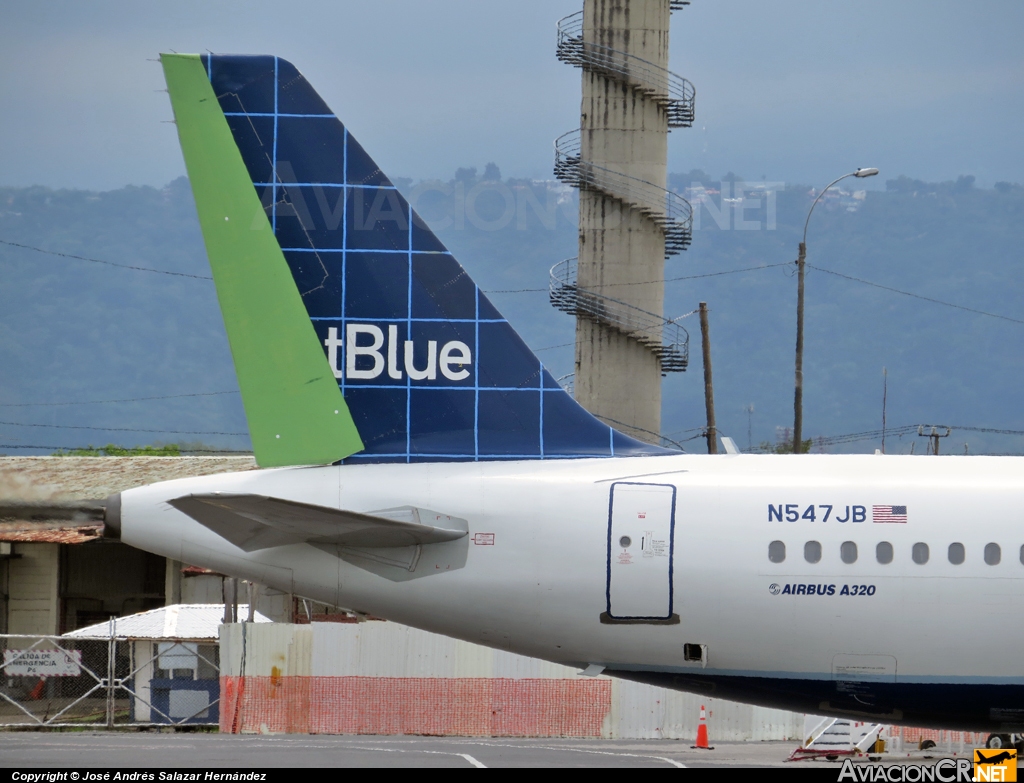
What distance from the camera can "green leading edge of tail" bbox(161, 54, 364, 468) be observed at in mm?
16062

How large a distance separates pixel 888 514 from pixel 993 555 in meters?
1.27

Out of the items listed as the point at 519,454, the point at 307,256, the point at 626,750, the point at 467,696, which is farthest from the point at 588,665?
the point at 467,696

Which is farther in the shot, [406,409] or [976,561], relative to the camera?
→ [406,409]

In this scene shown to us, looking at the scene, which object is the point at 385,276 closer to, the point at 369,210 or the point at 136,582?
the point at 369,210

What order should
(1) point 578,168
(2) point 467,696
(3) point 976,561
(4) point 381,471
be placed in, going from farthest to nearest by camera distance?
(1) point 578,168
(2) point 467,696
(4) point 381,471
(3) point 976,561

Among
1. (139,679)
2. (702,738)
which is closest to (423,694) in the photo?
(702,738)

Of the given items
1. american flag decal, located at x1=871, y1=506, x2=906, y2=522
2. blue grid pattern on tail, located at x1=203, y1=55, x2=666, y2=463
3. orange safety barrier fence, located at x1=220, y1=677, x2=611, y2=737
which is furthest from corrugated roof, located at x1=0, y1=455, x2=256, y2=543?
american flag decal, located at x1=871, y1=506, x2=906, y2=522

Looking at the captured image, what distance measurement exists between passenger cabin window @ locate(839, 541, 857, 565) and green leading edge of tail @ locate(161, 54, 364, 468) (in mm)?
6092

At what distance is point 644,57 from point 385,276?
46780 mm

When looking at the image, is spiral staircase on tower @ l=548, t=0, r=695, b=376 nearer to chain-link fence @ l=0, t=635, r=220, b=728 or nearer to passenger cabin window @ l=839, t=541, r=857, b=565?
chain-link fence @ l=0, t=635, r=220, b=728

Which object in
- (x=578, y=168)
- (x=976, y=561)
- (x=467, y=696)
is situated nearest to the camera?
(x=976, y=561)

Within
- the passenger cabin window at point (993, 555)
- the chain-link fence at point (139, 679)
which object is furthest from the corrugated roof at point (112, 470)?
the passenger cabin window at point (993, 555)

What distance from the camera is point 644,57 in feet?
198

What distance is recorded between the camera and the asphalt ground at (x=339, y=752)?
75.8 feet
